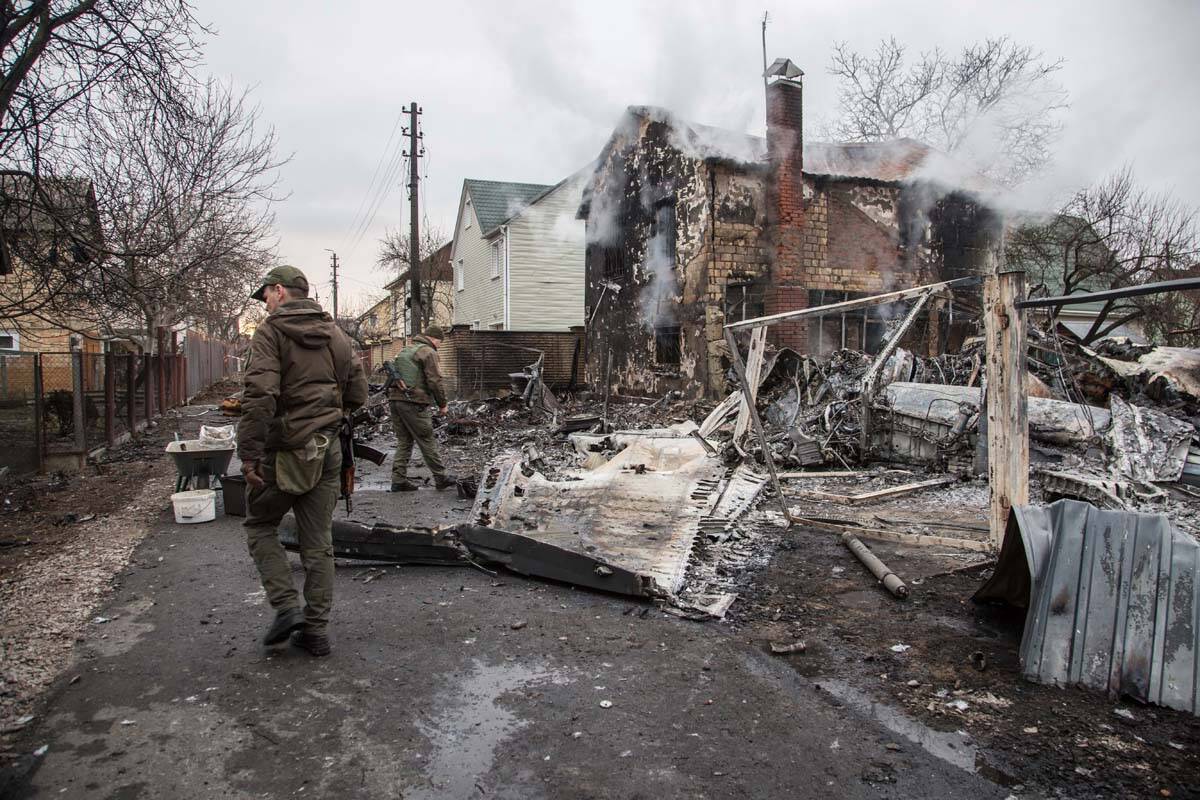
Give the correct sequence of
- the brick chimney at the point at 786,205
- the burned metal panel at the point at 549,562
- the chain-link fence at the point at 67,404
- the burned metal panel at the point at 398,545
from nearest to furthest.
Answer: the burned metal panel at the point at 549,562 < the burned metal panel at the point at 398,545 < the chain-link fence at the point at 67,404 < the brick chimney at the point at 786,205

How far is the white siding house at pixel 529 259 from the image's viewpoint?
23.7 m

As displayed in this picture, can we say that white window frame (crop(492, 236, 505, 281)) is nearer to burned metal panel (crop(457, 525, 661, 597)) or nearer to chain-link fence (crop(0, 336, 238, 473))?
chain-link fence (crop(0, 336, 238, 473))

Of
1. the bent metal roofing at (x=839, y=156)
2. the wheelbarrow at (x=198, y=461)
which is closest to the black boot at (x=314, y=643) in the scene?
the wheelbarrow at (x=198, y=461)

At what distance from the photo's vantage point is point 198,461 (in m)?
6.52

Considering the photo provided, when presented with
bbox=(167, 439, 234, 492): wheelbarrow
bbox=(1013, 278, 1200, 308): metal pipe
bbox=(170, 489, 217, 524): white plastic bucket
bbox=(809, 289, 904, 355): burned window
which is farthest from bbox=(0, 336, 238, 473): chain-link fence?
bbox=(809, 289, 904, 355): burned window

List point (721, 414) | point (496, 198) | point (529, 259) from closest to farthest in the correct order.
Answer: point (721, 414) → point (529, 259) → point (496, 198)

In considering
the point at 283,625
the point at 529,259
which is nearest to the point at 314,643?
the point at 283,625

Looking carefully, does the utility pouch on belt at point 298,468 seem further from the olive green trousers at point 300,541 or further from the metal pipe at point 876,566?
the metal pipe at point 876,566

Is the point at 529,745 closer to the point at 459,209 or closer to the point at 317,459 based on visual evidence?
the point at 317,459

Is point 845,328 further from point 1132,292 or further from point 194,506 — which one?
point 194,506

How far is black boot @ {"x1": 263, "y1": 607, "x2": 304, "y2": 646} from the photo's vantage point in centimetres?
349

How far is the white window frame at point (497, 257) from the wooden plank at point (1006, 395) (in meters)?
20.8

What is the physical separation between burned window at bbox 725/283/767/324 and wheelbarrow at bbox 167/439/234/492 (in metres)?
9.58

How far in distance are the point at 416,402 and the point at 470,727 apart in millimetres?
5225
